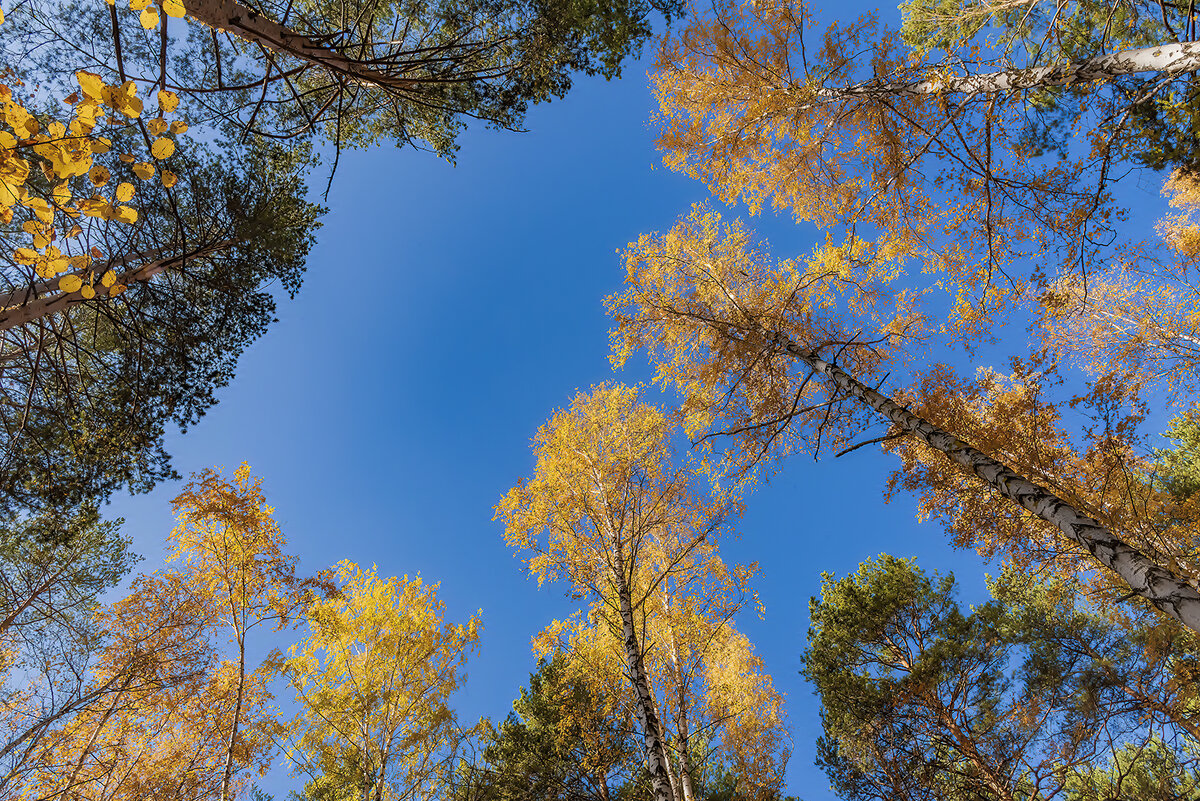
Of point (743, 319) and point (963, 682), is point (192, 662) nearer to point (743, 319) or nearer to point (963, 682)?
point (743, 319)

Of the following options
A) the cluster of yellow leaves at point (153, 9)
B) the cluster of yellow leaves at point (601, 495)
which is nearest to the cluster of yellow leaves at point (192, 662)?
the cluster of yellow leaves at point (601, 495)

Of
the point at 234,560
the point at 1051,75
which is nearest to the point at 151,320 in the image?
the point at 234,560

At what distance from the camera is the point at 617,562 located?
6.32 m

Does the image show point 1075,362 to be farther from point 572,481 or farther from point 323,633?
point 323,633

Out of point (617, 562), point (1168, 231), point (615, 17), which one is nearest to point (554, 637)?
point (617, 562)

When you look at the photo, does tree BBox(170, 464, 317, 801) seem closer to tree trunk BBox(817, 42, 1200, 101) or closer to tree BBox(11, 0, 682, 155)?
tree BBox(11, 0, 682, 155)

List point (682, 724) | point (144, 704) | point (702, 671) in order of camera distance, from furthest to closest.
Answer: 1. point (702, 671)
2. point (682, 724)
3. point (144, 704)

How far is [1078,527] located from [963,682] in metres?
5.64

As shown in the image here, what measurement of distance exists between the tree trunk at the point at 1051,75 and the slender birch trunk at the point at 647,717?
20.5ft

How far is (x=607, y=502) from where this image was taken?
7438 millimetres

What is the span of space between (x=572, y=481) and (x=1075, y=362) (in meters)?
11.0

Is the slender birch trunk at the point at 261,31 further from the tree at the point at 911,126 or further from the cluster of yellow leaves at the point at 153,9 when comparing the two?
the tree at the point at 911,126

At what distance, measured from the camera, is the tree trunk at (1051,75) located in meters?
3.73

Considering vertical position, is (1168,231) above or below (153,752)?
above
